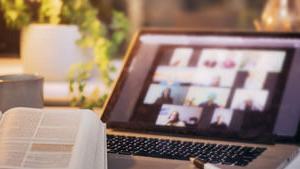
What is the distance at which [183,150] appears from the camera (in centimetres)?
76

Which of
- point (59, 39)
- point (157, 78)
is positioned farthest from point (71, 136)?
point (59, 39)

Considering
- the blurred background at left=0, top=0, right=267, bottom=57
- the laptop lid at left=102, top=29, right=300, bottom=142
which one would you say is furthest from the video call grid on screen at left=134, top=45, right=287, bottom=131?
the blurred background at left=0, top=0, right=267, bottom=57

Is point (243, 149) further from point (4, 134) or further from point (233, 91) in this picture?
point (4, 134)

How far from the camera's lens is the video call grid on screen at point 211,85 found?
0.87 metres

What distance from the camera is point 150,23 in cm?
286

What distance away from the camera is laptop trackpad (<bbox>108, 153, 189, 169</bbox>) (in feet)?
2.27

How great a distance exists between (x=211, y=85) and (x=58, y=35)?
472 millimetres

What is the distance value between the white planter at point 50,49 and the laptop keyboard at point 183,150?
0.47m

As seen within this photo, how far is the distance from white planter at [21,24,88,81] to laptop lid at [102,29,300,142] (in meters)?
0.29

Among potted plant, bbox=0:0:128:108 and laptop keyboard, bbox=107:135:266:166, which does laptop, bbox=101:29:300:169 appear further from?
potted plant, bbox=0:0:128:108

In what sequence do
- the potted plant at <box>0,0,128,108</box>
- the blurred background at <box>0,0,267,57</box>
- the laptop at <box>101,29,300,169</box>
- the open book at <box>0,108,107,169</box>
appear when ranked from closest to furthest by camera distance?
the open book at <box>0,108,107,169</box> → the laptop at <box>101,29,300,169</box> → the potted plant at <box>0,0,128,108</box> → the blurred background at <box>0,0,267,57</box>

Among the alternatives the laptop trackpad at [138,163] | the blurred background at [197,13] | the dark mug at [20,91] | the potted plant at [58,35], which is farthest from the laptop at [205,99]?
the blurred background at [197,13]

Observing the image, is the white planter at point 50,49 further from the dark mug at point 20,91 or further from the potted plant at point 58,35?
the dark mug at point 20,91

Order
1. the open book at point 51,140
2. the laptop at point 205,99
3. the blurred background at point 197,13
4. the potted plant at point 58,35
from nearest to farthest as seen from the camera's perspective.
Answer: the open book at point 51,140 < the laptop at point 205,99 < the potted plant at point 58,35 < the blurred background at point 197,13
